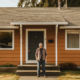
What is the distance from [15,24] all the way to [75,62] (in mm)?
4310

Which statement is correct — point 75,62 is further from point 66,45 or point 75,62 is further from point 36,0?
point 36,0

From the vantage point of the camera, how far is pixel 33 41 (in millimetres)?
8984

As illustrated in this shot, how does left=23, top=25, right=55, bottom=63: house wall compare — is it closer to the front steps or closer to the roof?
the roof

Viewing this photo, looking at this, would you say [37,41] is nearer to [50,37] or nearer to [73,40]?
[50,37]

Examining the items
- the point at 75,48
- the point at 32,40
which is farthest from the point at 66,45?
the point at 32,40

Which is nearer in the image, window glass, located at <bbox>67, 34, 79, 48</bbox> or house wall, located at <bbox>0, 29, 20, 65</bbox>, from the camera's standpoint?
house wall, located at <bbox>0, 29, 20, 65</bbox>

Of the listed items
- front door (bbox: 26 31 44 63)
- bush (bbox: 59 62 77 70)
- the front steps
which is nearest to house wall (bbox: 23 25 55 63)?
front door (bbox: 26 31 44 63)

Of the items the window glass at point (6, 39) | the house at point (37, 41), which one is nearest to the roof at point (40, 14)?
the house at point (37, 41)

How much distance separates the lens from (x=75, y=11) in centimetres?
1070

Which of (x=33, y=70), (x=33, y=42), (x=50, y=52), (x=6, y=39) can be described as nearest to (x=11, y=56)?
(x=6, y=39)

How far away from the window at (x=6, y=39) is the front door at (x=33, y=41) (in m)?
1.07

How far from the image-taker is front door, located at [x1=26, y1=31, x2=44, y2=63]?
8.96m

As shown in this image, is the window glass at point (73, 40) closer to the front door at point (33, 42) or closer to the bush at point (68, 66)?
the bush at point (68, 66)

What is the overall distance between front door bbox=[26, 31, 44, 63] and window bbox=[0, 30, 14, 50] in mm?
1070
